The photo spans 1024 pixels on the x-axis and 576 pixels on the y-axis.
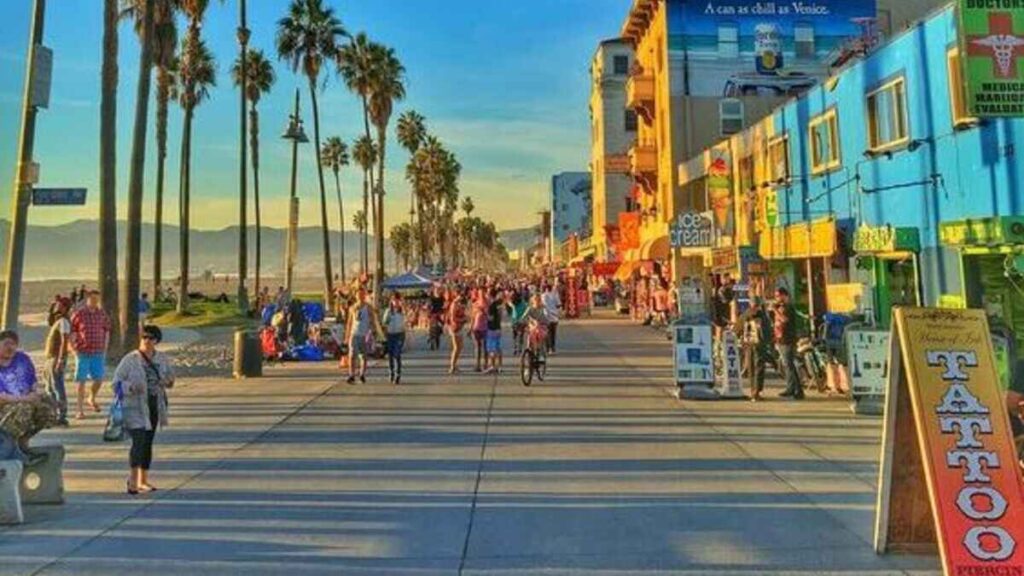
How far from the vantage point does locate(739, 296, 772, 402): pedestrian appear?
1396cm

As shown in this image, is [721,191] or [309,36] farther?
[309,36]

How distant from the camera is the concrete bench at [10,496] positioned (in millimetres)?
6953

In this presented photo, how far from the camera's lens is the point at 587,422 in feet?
38.4

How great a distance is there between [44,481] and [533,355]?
10.0m

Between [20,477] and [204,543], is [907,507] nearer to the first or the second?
[204,543]

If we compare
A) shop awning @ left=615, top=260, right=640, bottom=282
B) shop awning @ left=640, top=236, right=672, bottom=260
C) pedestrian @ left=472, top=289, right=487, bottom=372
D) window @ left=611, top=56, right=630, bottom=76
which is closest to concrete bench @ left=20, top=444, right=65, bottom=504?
pedestrian @ left=472, top=289, right=487, bottom=372

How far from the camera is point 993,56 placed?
417 inches

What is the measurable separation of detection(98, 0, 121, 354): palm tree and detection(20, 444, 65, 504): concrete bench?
14.1 meters

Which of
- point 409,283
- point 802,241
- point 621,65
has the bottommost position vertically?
point 802,241

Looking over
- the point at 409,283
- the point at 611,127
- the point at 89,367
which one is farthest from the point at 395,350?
the point at 611,127

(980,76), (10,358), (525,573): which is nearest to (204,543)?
(525,573)

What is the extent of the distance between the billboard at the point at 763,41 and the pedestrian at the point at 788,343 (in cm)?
2264

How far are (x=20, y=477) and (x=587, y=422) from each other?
22.2ft

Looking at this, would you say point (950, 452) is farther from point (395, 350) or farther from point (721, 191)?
point (721, 191)
